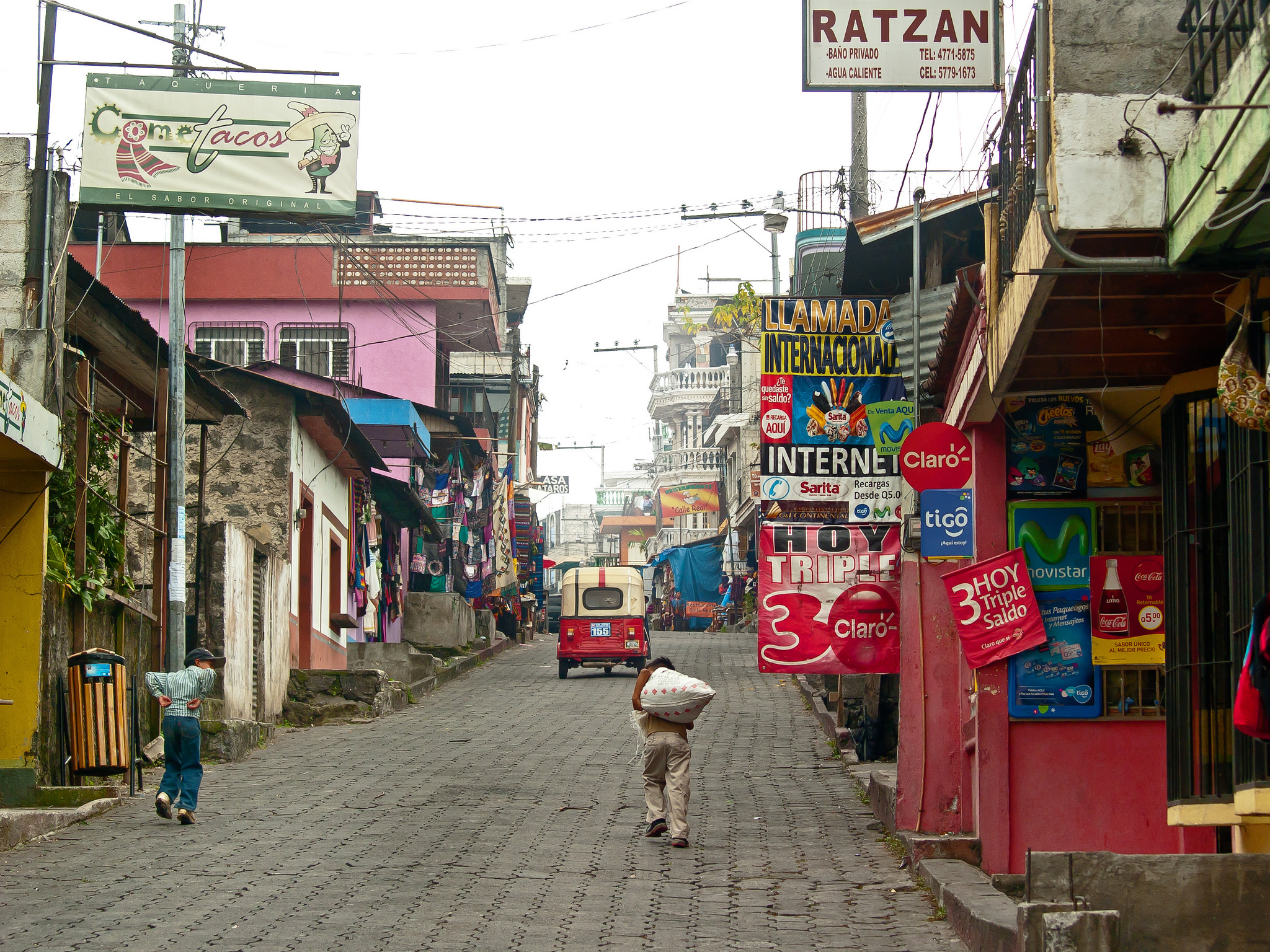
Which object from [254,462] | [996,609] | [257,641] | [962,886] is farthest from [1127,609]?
[254,462]

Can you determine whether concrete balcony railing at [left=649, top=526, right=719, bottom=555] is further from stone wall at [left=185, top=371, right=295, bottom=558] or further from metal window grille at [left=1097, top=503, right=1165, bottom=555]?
metal window grille at [left=1097, top=503, right=1165, bottom=555]

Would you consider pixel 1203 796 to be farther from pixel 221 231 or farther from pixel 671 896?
pixel 221 231

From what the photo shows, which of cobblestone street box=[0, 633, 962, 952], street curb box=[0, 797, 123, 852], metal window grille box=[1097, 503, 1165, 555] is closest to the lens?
cobblestone street box=[0, 633, 962, 952]

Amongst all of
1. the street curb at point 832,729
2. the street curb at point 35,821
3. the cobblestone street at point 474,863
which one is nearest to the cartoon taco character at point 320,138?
the cobblestone street at point 474,863

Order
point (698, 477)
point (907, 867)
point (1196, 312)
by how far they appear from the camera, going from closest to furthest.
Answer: point (1196, 312) → point (907, 867) → point (698, 477)

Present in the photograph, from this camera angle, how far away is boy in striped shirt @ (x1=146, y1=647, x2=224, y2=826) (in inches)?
467

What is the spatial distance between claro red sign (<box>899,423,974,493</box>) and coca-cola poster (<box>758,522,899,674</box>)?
2.41 meters

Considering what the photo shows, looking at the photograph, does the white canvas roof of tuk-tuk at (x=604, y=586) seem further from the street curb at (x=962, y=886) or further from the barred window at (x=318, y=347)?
the street curb at (x=962, y=886)

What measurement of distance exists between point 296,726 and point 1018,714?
12.9 metres

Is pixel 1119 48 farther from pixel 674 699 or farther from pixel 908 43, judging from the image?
pixel 674 699

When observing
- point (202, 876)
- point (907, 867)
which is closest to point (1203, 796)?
point (907, 867)

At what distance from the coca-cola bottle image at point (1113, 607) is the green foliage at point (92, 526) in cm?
896

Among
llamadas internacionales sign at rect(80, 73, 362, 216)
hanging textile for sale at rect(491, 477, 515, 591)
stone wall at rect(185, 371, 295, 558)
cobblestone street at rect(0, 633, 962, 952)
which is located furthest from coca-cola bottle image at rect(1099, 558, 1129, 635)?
hanging textile for sale at rect(491, 477, 515, 591)

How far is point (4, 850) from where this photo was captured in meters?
10.5
